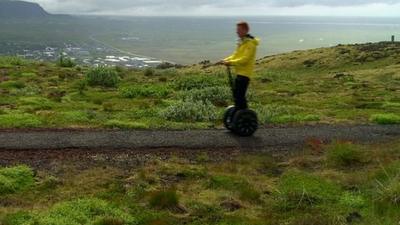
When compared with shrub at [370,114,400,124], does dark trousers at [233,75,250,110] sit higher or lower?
higher

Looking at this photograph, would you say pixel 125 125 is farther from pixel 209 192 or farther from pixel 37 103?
pixel 209 192

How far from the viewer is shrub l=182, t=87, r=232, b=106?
2391cm

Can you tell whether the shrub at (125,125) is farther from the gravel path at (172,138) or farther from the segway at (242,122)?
the segway at (242,122)

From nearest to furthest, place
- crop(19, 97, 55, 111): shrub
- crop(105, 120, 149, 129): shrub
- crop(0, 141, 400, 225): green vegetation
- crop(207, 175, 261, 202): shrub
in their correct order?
1. crop(0, 141, 400, 225): green vegetation
2. crop(207, 175, 261, 202): shrub
3. crop(105, 120, 149, 129): shrub
4. crop(19, 97, 55, 111): shrub

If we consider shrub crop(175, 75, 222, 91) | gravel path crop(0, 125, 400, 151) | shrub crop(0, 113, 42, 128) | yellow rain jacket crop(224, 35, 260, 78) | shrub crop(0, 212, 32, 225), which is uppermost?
yellow rain jacket crop(224, 35, 260, 78)

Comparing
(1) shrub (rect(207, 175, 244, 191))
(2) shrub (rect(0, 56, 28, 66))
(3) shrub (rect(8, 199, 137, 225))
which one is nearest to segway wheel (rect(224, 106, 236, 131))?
(1) shrub (rect(207, 175, 244, 191))

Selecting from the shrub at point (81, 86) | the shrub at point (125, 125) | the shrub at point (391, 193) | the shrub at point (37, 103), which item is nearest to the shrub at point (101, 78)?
the shrub at point (81, 86)

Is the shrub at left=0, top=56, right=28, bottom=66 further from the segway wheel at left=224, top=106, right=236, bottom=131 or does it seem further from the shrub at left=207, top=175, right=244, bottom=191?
the shrub at left=207, top=175, right=244, bottom=191

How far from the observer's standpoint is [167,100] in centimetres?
2439

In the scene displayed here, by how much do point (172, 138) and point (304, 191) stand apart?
5702mm

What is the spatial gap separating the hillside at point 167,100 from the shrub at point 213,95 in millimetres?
44

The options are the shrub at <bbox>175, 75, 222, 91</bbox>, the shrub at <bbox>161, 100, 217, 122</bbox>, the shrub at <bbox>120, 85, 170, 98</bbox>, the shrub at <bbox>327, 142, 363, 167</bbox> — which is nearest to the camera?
the shrub at <bbox>327, 142, 363, 167</bbox>

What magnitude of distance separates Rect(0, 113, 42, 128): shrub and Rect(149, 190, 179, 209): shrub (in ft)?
26.5

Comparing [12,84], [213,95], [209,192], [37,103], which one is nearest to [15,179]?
[209,192]
